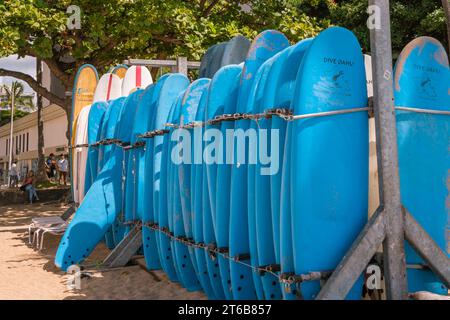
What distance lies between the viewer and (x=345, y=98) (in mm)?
3164

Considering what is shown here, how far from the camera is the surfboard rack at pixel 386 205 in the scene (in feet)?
9.52

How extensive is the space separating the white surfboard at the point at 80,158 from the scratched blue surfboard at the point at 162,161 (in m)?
2.64

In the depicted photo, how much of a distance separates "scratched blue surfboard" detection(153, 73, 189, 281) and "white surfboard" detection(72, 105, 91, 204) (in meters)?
2.64

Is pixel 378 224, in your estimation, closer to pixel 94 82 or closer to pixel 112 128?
pixel 112 128

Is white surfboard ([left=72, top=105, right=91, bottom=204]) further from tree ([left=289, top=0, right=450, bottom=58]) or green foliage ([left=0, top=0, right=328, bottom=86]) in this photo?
tree ([left=289, top=0, right=450, bottom=58])

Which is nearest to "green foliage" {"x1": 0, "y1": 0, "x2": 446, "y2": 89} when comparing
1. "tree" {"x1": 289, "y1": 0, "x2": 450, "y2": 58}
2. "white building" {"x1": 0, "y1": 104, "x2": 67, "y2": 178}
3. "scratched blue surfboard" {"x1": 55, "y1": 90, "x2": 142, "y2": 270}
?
"tree" {"x1": 289, "y1": 0, "x2": 450, "y2": 58}

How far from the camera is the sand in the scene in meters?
4.86

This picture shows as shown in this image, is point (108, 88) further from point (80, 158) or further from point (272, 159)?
point (272, 159)

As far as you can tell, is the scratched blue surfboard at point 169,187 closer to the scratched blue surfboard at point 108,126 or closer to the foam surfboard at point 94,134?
the scratched blue surfboard at point 108,126

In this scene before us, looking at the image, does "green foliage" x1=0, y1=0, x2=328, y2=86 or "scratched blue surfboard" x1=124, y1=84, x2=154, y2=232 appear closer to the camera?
"scratched blue surfboard" x1=124, y1=84, x2=154, y2=232

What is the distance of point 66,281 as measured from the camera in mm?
5539

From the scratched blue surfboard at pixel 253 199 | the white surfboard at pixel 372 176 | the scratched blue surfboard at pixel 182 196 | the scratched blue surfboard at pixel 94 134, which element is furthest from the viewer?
the scratched blue surfboard at pixel 94 134

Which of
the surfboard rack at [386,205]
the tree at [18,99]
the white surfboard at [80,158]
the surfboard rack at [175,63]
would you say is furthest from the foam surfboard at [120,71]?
the tree at [18,99]

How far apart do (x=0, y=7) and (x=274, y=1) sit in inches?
219
